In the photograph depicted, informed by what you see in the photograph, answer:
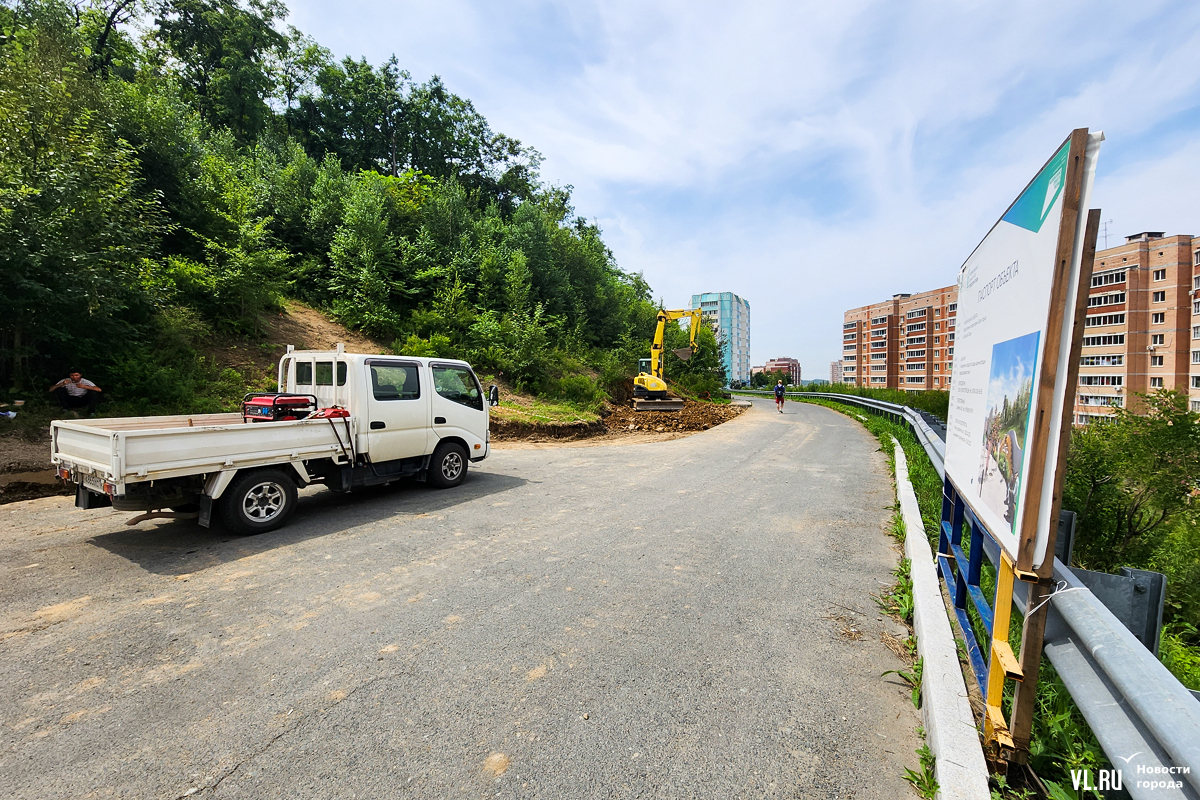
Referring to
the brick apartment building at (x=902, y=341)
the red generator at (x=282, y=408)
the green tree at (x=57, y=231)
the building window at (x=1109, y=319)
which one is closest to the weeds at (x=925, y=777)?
the red generator at (x=282, y=408)

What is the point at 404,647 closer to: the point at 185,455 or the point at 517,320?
the point at 185,455

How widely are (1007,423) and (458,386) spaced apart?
24.8 feet

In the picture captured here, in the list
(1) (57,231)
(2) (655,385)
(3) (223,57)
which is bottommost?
(2) (655,385)

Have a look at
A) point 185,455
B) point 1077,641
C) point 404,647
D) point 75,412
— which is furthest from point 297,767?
point 75,412

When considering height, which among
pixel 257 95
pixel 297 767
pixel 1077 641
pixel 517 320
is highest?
pixel 257 95

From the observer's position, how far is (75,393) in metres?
10.1

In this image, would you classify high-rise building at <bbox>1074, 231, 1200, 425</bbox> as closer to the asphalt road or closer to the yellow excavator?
the yellow excavator

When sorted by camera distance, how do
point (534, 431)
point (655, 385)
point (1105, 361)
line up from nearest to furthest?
1. point (534, 431)
2. point (655, 385)
3. point (1105, 361)

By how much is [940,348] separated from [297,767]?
295ft

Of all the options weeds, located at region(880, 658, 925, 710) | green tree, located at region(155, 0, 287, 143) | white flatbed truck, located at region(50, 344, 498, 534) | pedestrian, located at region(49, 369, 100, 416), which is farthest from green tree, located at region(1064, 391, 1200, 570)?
green tree, located at region(155, 0, 287, 143)

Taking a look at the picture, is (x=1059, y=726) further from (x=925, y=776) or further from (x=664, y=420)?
(x=664, y=420)

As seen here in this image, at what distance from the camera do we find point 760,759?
2.44 metres

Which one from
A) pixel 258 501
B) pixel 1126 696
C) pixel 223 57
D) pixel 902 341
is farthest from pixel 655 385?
pixel 902 341

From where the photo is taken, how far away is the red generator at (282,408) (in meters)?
7.27
